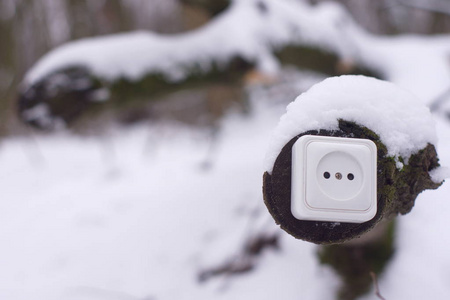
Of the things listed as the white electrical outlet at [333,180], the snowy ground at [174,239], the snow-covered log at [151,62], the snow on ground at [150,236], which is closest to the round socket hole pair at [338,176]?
the white electrical outlet at [333,180]

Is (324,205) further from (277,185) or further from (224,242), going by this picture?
(224,242)

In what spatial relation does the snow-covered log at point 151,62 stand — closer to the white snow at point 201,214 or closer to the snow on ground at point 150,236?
the white snow at point 201,214

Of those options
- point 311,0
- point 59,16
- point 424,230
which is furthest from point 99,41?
point 59,16

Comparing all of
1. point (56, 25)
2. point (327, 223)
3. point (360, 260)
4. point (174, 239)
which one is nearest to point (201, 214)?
point (174, 239)

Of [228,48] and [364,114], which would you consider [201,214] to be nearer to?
[228,48]

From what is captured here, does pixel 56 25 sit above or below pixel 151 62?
above
